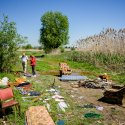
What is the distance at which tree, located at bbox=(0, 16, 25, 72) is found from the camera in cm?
1933

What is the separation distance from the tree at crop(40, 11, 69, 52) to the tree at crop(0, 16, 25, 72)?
29.0 meters

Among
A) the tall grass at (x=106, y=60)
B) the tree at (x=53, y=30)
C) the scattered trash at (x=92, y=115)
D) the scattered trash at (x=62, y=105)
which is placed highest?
the tree at (x=53, y=30)

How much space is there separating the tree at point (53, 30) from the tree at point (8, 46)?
28965 mm

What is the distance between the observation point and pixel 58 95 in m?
12.4

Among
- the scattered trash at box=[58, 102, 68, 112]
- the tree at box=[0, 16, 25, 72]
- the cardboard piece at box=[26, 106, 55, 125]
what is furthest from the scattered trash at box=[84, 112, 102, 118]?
the tree at box=[0, 16, 25, 72]

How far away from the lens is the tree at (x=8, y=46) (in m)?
19.3

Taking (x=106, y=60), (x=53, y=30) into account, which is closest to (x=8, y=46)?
(x=106, y=60)

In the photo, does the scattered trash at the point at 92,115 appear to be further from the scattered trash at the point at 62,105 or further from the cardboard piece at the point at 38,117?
the cardboard piece at the point at 38,117

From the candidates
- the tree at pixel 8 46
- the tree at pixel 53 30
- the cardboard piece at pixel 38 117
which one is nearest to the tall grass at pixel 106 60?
the tree at pixel 8 46

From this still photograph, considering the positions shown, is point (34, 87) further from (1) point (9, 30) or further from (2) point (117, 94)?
(1) point (9, 30)

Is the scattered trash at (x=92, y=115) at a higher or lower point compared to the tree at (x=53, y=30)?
lower

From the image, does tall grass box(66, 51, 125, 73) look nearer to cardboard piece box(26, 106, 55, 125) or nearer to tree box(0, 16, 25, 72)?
tree box(0, 16, 25, 72)

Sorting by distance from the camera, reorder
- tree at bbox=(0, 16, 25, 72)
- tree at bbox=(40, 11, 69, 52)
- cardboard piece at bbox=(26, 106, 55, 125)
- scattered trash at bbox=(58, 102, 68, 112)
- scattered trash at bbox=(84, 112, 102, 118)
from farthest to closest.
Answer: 1. tree at bbox=(40, 11, 69, 52)
2. tree at bbox=(0, 16, 25, 72)
3. scattered trash at bbox=(58, 102, 68, 112)
4. scattered trash at bbox=(84, 112, 102, 118)
5. cardboard piece at bbox=(26, 106, 55, 125)

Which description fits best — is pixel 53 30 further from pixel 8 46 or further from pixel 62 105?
pixel 62 105
